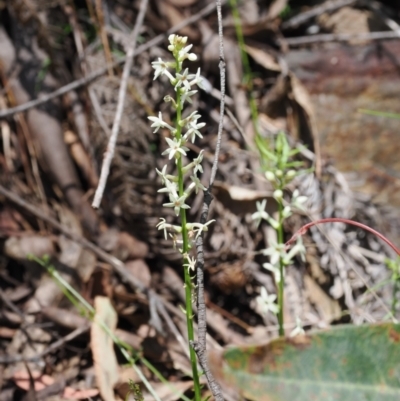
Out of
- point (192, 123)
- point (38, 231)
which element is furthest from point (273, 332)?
point (192, 123)

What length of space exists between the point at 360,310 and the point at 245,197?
0.68m

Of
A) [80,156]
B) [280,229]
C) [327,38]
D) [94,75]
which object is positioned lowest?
[280,229]

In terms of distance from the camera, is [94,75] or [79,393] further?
[94,75]

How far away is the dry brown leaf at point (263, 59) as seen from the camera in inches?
140

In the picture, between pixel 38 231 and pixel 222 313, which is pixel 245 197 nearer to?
pixel 222 313

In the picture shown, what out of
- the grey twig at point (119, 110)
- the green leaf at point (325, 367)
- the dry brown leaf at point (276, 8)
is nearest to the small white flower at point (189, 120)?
the grey twig at point (119, 110)

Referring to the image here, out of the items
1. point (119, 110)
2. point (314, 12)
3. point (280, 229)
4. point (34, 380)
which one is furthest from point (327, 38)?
point (34, 380)

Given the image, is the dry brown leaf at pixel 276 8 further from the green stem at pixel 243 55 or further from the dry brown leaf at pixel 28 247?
the dry brown leaf at pixel 28 247

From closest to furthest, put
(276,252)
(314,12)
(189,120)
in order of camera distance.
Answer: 1. (189,120)
2. (276,252)
3. (314,12)

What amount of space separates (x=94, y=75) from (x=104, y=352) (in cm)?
133

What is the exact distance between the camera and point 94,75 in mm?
3160

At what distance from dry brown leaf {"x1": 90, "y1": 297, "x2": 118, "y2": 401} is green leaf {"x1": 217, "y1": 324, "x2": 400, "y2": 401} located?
63 cm

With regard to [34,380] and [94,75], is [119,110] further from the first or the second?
[34,380]

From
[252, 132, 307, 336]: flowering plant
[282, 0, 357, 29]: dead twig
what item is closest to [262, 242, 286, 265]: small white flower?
[252, 132, 307, 336]: flowering plant
